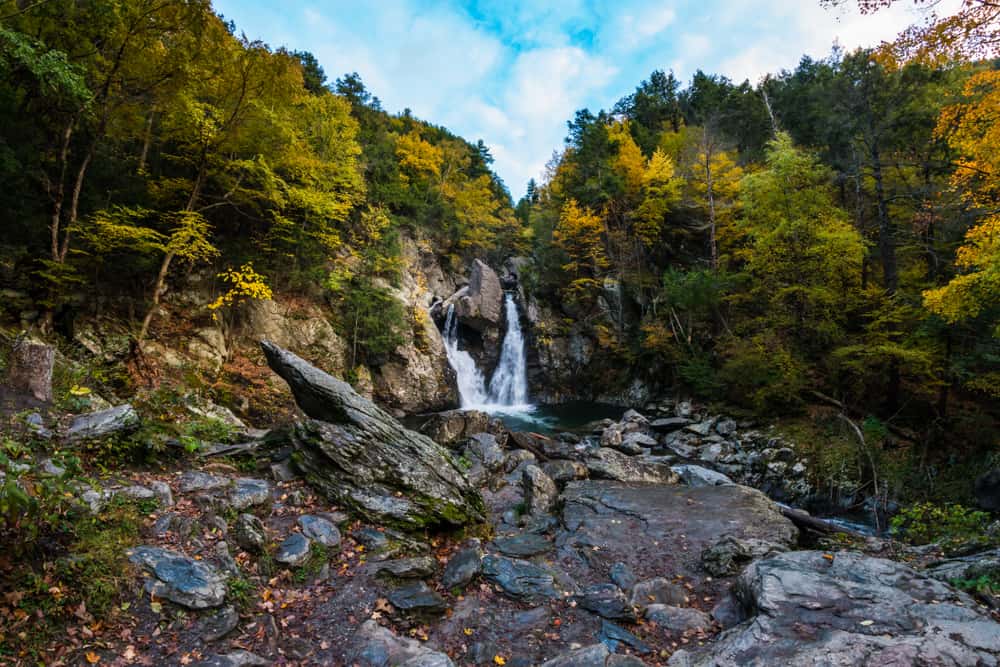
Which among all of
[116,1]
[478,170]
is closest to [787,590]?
[116,1]

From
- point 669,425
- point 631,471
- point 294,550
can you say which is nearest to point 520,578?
point 294,550

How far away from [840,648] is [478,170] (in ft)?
136

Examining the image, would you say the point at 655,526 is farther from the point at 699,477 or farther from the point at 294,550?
the point at 294,550

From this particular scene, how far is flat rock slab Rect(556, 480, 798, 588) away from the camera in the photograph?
6279 mm

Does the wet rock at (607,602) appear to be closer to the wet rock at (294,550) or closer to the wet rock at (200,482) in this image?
the wet rock at (294,550)

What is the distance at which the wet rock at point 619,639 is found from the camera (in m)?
4.18

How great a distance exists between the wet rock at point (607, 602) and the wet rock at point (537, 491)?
9.17ft

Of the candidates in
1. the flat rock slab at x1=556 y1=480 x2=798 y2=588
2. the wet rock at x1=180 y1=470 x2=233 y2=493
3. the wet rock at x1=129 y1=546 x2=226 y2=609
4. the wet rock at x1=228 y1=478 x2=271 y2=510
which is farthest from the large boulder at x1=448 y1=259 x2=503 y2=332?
the wet rock at x1=129 y1=546 x2=226 y2=609

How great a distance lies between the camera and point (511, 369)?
2559 cm

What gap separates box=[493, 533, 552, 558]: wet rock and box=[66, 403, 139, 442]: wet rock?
5227 mm

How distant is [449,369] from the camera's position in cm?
2128

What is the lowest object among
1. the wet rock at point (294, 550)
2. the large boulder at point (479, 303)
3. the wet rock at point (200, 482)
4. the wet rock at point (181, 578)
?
the wet rock at point (294, 550)

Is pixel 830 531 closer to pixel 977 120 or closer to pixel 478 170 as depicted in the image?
pixel 977 120

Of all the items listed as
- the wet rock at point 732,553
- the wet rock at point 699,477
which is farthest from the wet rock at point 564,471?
the wet rock at point 732,553
